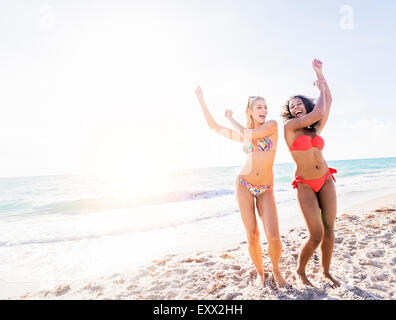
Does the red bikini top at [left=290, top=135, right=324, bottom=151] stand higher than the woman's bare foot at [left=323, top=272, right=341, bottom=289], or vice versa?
the red bikini top at [left=290, top=135, right=324, bottom=151]

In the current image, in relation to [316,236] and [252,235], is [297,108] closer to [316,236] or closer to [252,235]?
[316,236]

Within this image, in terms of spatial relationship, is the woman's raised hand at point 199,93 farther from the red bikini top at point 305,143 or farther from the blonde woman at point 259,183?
the red bikini top at point 305,143

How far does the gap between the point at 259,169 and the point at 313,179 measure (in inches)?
27.8

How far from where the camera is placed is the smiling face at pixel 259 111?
3426 mm

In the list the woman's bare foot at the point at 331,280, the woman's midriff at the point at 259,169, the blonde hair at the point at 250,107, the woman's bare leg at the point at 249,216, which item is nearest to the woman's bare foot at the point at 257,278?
the woman's bare leg at the point at 249,216

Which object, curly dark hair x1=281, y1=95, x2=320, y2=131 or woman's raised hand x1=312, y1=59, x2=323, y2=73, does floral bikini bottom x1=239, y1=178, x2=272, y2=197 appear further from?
woman's raised hand x1=312, y1=59, x2=323, y2=73

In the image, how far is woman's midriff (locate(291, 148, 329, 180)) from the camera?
127 inches

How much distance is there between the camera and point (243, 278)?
3.79 metres

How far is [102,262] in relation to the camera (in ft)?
18.3

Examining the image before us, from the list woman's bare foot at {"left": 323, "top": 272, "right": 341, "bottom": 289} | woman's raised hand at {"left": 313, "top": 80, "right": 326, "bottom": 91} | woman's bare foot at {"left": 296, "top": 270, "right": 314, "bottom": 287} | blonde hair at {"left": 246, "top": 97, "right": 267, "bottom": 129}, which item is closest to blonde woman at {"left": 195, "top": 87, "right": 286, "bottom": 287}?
blonde hair at {"left": 246, "top": 97, "right": 267, "bottom": 129}

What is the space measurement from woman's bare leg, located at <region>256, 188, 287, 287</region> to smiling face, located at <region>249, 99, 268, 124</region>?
3.32ft

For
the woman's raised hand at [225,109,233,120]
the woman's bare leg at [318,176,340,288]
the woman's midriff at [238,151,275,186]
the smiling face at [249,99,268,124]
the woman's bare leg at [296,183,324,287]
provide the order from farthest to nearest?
the woman's raised hand at [225,109,233,120], the smiling face at [249,99,268,124], the woman's midriff at [238,151,275,186], the woman's bare leg at [318,176,340,288], the woman's bare leg at [296,183,324,287]

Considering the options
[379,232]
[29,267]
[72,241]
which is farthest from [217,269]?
[72,241]
